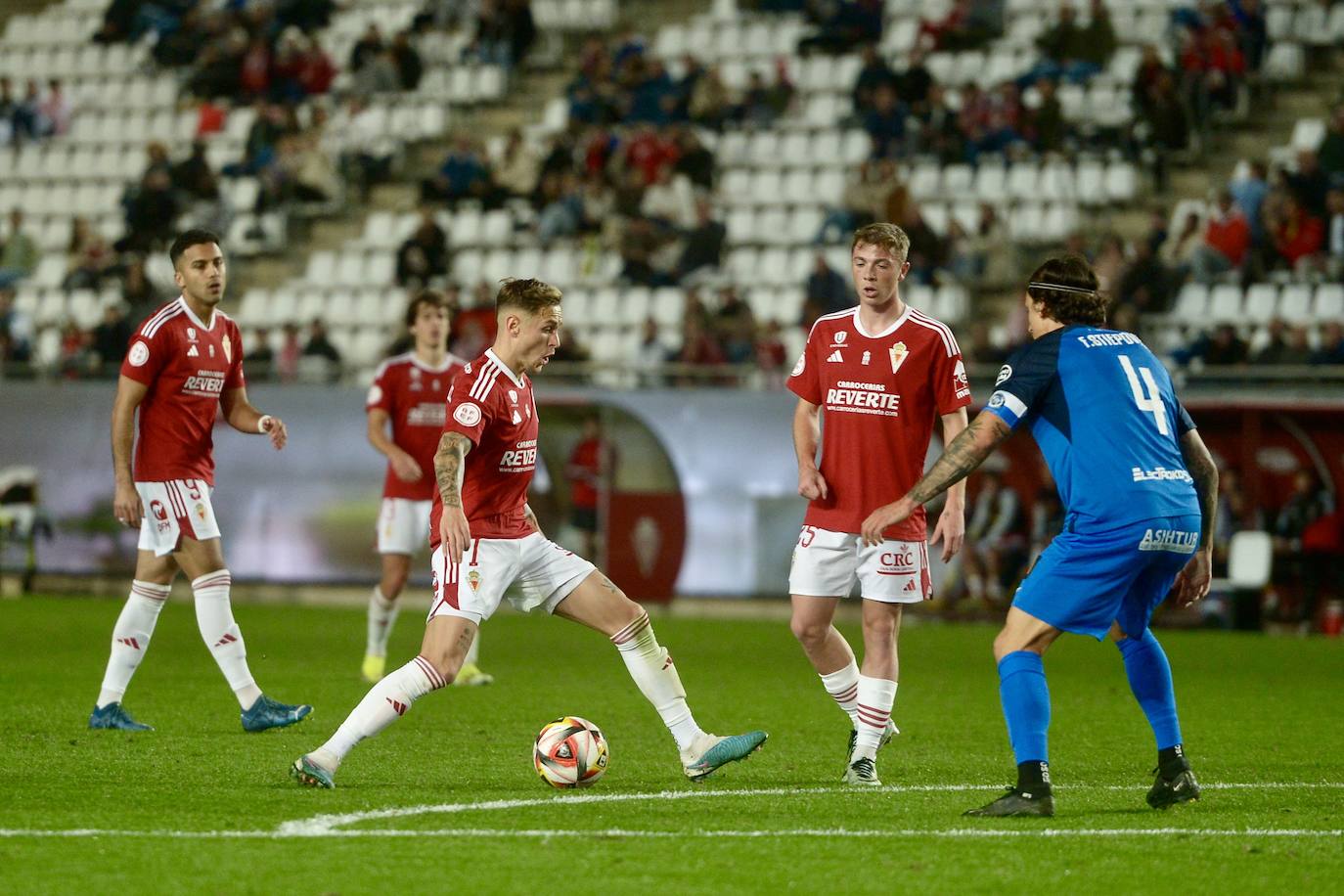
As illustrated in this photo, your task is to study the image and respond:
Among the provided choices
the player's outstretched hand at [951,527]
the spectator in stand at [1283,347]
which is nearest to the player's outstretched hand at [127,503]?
the player's outstretched hand at [951,527]

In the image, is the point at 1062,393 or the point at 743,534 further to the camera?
the point at 743,534

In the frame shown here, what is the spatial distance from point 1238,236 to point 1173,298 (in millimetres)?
1021

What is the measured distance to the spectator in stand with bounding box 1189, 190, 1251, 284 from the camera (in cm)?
2152

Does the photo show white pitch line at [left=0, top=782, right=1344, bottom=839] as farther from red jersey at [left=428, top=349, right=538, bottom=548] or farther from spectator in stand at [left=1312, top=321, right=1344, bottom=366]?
spectator in stand at [left=1312, top=321, right=1344, bottom=366]

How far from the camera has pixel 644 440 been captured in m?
21.9

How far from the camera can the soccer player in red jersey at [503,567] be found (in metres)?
7.83

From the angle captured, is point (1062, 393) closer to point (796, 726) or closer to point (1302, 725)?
point (796, 726)

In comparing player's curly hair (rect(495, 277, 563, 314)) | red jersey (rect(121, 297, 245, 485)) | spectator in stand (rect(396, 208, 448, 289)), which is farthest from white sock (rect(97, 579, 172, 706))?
spectator in stand (rect(396, 208, 448, 289))

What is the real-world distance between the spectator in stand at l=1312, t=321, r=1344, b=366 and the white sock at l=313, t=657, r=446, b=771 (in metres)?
14.0

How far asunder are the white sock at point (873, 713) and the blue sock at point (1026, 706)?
115cm

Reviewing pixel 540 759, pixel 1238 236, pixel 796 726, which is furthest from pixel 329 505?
pixel 540 759

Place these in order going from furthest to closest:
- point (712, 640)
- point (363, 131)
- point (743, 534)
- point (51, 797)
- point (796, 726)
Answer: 1. point (363, 131)
2. point (743, 534)
3. point (712, 640)
4. point (796, 726)
5. point (51, 797)

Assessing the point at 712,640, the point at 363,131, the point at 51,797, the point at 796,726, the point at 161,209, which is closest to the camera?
the point at 51,797

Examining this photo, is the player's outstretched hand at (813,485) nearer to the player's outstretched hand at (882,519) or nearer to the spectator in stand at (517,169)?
the player's outstretched hand at (882,519)
